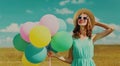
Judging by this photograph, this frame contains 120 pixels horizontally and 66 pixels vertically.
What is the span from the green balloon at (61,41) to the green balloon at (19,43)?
0.51 metres

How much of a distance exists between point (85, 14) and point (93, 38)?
424 millimetres

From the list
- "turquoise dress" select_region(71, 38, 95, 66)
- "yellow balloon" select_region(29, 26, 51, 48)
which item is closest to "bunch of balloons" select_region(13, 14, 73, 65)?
"yellow balloon" select_region(29, 26, 51, 48)

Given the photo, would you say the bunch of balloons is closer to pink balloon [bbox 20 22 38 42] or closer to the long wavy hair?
pink balloon [bbox 20 22 38 42]

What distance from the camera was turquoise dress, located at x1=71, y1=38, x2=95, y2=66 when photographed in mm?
6922

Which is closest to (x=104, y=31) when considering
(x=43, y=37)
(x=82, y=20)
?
(x=82, y=20)

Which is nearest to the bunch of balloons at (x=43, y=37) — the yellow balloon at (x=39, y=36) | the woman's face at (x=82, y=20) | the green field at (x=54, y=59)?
the yellow balloon at (x=39, y=36)

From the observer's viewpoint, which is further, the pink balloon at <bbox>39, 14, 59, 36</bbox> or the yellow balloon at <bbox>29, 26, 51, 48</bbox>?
the pink balloon at <bbox>39, 14, 59, 36</bbox>

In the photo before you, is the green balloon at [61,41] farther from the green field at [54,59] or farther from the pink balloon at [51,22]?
the green field at [54,59]

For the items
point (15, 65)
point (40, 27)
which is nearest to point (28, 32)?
point (40, 27)

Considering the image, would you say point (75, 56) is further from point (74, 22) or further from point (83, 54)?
point (74, 22)

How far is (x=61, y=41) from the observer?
6.86 metres

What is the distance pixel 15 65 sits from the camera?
17.8 metres

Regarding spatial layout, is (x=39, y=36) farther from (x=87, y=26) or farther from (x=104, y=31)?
(x=104, y=31)

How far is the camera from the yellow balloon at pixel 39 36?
666 centimetres
